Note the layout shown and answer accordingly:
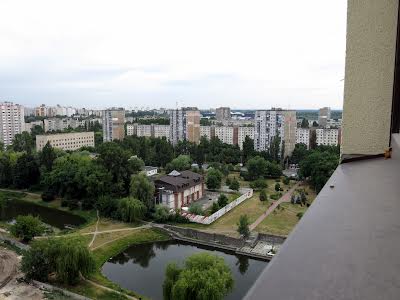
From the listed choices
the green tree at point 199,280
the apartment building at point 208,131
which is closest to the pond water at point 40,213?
the green tree at point 199,280

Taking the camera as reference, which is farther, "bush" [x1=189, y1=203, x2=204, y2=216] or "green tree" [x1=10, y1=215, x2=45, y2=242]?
"bush" [x1=189, y1=203, x2=204, y2=216]

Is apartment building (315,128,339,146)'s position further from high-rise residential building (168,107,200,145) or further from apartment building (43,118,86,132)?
apartment building (43,118,86,132)

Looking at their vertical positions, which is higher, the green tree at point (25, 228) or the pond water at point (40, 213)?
the green tree at point (25, 228)

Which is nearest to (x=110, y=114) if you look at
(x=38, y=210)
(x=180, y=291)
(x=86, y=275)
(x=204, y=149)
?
(x=204, y=149)

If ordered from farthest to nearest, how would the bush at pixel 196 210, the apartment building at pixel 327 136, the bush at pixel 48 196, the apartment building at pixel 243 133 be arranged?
the apartment building at pixel 243 133, the apartment building at pixel 327 136, the bush at pixel 48 196, the bush at pixel 196 210

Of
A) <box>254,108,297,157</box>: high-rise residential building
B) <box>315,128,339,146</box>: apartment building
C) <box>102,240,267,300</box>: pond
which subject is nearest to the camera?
<box>102,240,267,300</box>: pond

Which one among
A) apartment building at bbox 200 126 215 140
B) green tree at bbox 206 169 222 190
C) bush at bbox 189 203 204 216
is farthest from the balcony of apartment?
apartment building at bbox 200 126 215 140

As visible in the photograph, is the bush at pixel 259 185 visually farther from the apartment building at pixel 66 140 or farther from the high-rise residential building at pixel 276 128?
the apartment building at pixel 66 140

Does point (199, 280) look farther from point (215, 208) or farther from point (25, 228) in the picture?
point (215, 208)
